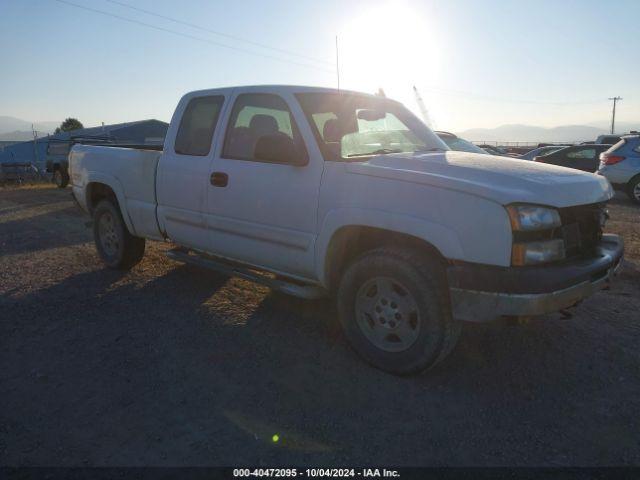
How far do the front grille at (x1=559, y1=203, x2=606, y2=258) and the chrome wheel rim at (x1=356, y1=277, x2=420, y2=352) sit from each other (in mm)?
1040

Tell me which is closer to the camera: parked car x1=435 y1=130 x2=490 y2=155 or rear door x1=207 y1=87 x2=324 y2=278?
rear door x1=207 y1=87 x2=324 y2=278

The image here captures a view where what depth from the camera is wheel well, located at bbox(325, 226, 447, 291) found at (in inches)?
124

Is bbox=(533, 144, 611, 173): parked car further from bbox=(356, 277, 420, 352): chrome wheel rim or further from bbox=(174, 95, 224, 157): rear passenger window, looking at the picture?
bbox=(356, 277, 420, 352): chrome wheel rim

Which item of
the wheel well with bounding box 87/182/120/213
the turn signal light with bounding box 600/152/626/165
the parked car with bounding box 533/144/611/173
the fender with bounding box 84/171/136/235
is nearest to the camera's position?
the fender with bounding box 84/171/136/235

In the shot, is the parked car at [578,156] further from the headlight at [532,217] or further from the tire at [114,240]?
the headlight at [532,217]

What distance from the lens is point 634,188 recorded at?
38.2 ft

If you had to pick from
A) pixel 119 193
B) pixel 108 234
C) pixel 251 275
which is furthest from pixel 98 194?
pixel 251 275

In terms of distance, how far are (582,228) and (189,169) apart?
10.5 feet

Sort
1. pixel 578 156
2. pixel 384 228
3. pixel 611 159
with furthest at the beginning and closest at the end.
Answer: pixel 578 156
pixel 611 159
pixel 384 228

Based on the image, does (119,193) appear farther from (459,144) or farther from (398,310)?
(459,144)

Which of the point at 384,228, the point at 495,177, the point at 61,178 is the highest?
the point at 495,177

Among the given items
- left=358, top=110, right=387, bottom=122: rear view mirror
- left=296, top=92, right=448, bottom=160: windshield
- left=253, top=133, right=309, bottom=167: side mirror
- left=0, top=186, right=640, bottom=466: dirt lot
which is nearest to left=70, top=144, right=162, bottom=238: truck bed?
left=0, top=186, right=640, bottom=466: dirt lot

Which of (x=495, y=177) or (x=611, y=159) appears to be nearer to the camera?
(x=495, y=177)

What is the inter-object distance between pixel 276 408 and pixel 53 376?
159 centimetres
